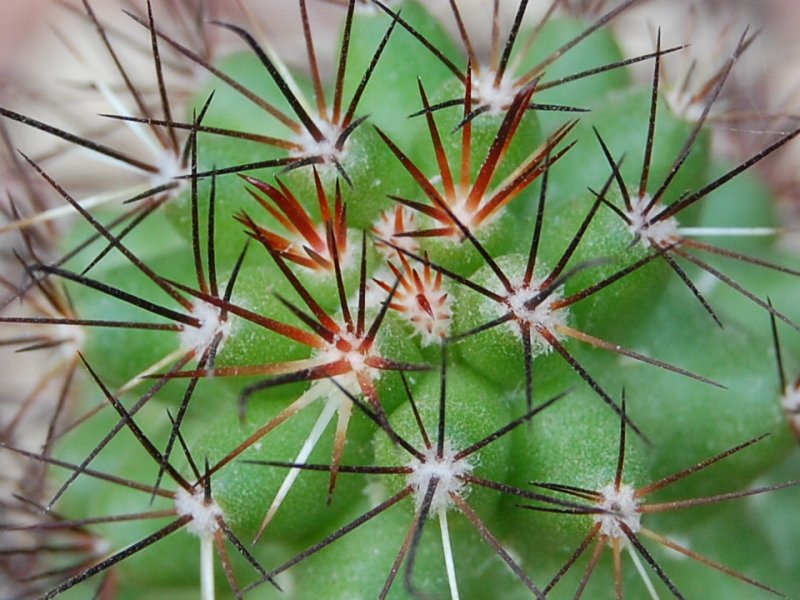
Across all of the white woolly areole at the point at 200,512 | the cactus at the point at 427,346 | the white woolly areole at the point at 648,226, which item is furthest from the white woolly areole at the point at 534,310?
the white woolly areole at the point at 200,512

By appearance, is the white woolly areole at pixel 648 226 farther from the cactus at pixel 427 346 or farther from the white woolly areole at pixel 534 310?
the white woolly areole at pixel 534 310

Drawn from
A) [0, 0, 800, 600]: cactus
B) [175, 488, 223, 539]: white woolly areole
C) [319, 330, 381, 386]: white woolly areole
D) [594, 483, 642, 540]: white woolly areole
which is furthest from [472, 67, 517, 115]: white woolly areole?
[175, 488, 223, 539]: white woolly areole

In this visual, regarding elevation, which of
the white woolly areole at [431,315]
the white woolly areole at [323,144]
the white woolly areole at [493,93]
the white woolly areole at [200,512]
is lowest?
the white woolly areole at [200,512]

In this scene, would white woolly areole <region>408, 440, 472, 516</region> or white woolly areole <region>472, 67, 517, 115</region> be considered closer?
white woolly areole <region>408, 440, 472, 516</region>

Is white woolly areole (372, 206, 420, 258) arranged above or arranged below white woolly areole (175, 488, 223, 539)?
above

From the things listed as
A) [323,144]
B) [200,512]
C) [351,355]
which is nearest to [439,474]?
[351,355]

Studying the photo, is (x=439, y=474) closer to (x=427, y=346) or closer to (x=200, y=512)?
(x=427, y=346)

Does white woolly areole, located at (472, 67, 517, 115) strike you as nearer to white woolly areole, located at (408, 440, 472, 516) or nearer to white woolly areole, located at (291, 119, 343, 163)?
white woolly areole, located at (291, 119, 343, 163)
